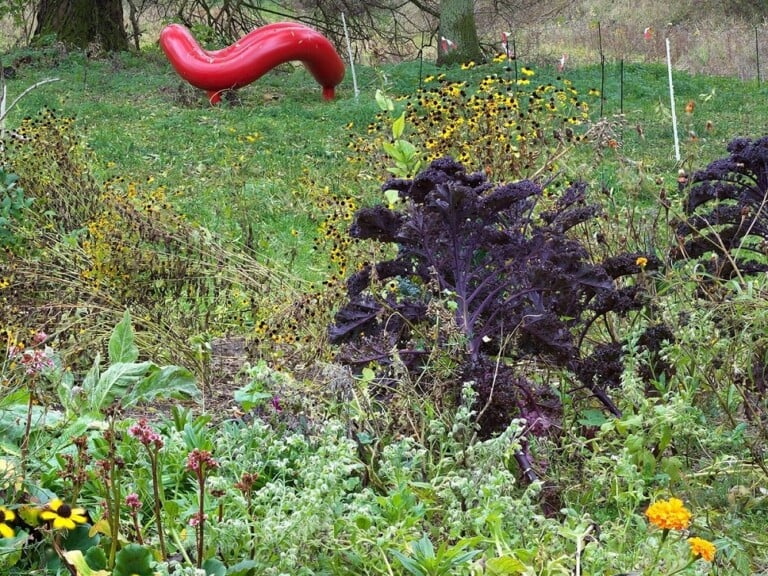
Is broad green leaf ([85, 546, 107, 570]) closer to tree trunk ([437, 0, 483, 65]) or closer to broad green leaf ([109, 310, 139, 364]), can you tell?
broad green leaf ([109, 310, 139, 364])

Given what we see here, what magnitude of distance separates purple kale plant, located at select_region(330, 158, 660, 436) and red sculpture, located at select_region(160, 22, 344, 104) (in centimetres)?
1174

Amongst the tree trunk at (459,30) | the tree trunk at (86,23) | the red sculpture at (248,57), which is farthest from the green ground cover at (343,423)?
the tree trunk at (86,23)

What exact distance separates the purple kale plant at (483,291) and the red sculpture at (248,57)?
11.7 m

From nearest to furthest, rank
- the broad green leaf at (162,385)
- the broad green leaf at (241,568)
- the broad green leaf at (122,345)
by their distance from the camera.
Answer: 1. the broad green leaf at (241,568)
2. the broad green leaf at (162,385)
3. the broad green leaf at (122,345)

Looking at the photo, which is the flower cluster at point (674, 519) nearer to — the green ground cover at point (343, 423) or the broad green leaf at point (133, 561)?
the green ground cover at point (343, 423)

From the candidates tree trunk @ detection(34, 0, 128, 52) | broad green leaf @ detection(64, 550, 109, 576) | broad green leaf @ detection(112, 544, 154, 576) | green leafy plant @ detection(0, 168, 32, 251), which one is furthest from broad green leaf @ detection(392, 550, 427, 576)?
tree trunk @ detection(34, 0, 128, 52)

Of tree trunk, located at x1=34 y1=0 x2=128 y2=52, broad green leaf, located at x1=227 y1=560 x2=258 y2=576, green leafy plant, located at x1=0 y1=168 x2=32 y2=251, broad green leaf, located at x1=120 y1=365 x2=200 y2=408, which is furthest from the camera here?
tree trunk, located at x1=34 y1=0 x2=128 y2=52

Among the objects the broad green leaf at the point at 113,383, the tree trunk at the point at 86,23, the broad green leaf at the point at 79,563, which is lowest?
the broad green leaf at the point at 79,563

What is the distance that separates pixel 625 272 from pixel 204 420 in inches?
61.3

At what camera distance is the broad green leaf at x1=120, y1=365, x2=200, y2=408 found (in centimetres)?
323

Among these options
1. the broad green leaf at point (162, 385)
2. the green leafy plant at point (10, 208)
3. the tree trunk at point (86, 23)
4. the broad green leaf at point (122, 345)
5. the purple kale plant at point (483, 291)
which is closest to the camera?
the purple kale plant at point (483, 291)

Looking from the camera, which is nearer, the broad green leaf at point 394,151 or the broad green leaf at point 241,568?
the broad green leaf at point 241,568

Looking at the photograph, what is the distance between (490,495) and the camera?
2.33 metres

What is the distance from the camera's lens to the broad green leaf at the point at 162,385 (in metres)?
3.23
